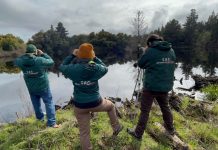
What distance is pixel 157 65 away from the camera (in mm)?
6492

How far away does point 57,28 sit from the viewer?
4345 inches

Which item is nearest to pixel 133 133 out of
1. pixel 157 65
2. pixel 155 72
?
pixel 155 72

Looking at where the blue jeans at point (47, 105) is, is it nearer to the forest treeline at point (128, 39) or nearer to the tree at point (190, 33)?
the forest treeline at point (128, 39)

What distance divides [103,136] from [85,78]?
5.02 feet

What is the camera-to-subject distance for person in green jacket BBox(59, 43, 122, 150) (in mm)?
5746

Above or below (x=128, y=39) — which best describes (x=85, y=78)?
above

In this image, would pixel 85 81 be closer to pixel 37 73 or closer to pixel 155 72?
pixel 155 72

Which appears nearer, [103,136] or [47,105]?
[103,136]

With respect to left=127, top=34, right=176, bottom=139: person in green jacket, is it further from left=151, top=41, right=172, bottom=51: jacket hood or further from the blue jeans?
the blue jeans

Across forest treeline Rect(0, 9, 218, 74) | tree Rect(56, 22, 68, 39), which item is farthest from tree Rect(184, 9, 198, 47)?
tree Rect(56, 22, 68, 39)

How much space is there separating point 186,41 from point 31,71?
81456 millimetres

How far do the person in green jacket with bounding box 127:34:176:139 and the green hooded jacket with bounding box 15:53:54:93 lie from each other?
2.44 meters

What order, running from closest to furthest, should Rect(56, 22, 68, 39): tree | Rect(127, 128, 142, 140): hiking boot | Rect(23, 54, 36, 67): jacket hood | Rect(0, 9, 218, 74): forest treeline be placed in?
Rect(127, 128, 142, 140): hiking boot
Rect(23, 54, 36, 67): jacket hood
Rect(0, 9, 218, 74): forest treeline
Rect(56, 22, 68, 39): tree

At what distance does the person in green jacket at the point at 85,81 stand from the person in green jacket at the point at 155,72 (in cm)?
95
